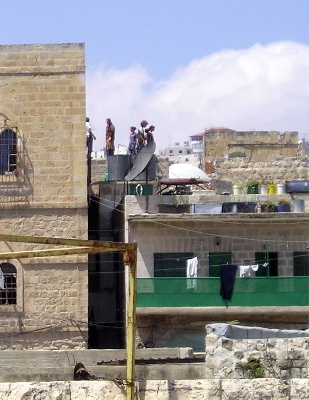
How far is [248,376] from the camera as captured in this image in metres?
11.5

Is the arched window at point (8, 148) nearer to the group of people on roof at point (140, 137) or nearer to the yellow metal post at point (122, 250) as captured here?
the group of people on roof at point (140, 137)

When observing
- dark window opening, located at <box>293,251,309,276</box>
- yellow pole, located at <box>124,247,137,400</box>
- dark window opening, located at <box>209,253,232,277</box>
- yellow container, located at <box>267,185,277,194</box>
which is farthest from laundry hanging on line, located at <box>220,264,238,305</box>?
yellow pole, located at <box>124,247,137,400</box>

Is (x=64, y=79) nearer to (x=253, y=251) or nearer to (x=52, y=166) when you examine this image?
(x=52, y=166)

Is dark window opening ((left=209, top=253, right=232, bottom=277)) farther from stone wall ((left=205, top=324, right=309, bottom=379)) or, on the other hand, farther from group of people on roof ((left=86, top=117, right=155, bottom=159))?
stone wall ((left=205, top=324, right=309, bottom=379))

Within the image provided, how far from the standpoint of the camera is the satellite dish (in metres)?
23.3

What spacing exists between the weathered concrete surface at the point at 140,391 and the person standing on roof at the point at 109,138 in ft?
48.1

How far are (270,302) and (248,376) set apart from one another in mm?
10360

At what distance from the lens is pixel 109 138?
83.4 feet

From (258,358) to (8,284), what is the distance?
38.7 ft

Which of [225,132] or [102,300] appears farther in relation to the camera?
[225,132]

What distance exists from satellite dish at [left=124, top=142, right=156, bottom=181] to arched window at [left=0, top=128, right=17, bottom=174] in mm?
3001

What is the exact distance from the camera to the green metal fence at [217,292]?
2166 centimetres

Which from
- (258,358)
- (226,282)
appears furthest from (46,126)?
(258,358)

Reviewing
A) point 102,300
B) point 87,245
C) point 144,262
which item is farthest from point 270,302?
point 87,245
